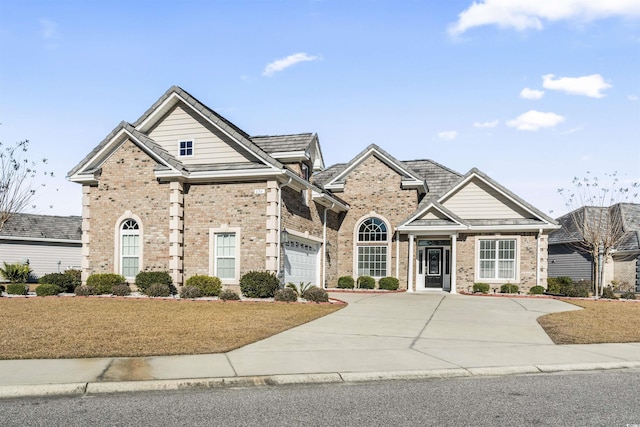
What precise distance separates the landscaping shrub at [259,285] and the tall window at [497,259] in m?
12.5

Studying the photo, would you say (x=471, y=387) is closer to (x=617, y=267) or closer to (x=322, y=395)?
(x=322, y=395)

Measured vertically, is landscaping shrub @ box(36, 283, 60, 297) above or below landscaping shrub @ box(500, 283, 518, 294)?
above

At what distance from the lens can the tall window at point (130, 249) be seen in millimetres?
22266

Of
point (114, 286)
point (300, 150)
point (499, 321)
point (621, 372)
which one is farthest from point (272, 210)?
point (621, 372)

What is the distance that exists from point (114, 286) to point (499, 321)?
13546 millimetres

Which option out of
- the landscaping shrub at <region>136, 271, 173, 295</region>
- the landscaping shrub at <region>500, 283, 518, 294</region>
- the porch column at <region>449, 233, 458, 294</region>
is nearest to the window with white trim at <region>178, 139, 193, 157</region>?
the landscaping shrub at <region>136, 271, 173, 295</region>

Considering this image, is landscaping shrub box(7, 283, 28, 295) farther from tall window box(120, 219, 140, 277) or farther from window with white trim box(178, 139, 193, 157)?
window with white trim box(178, 139, 193, 157)

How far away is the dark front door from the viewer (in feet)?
96.4

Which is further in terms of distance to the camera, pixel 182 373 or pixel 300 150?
pixel 300 150

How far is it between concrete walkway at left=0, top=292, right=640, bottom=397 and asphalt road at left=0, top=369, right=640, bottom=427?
304mm

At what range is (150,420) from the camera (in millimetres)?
6047

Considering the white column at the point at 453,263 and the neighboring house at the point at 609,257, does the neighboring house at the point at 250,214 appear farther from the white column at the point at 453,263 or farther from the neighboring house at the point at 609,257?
the neighboring house at the point at 609,257

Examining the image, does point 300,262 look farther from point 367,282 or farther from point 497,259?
point 497,259

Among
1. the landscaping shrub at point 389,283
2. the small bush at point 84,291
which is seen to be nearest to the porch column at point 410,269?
the landscaping shrub at point 389,283
